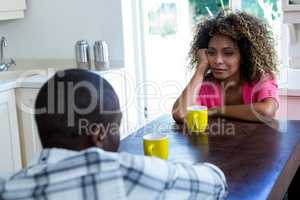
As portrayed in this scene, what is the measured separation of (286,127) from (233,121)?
206 mm

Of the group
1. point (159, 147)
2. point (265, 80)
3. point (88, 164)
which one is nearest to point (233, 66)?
point (265, 80)

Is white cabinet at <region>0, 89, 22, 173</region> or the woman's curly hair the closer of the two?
the woman's curly hair

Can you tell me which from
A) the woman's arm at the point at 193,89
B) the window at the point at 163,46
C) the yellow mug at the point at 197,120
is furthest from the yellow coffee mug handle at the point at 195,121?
the window at the point at 163,46

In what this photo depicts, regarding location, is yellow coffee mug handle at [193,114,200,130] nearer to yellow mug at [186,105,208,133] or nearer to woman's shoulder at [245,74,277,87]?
yellow mug at [186,105,208,133]

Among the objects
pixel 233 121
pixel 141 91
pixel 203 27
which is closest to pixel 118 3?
pixel 141 91

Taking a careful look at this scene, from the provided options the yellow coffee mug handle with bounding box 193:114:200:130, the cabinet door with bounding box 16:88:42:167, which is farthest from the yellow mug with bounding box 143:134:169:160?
the cabinet door with bounding box 16:88:42:167

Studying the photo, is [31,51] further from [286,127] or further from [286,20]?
[286,127]

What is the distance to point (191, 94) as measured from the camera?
1935 mm

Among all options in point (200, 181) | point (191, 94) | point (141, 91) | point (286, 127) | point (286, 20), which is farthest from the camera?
point (141, 91)

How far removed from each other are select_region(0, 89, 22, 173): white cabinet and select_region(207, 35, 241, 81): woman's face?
55.5 inches

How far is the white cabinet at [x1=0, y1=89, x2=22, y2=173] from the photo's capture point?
273 cm

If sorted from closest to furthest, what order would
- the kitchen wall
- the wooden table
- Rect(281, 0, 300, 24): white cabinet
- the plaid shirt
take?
the plaid shirt → the wooden table → Rect(281, 0, 300, 24): white cabinet → the kitchen wall

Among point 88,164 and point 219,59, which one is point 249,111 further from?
point 88,164

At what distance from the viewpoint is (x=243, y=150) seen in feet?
4.54
